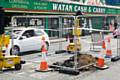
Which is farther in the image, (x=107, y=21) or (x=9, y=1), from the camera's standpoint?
(x=9, y=1)

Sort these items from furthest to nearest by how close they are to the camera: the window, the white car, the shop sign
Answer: the shop sign, the window, the white car

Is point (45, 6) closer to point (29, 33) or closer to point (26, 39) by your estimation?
point (29, 33)

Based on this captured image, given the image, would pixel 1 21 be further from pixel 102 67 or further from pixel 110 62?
pixel 110 62

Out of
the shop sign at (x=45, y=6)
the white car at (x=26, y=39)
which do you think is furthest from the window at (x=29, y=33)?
the shop sign at (x=45, y=6)

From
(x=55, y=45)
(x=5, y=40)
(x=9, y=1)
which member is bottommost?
(x=55, y=45)

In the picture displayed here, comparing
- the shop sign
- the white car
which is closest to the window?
the white car

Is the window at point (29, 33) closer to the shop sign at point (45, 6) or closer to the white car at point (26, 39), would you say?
the white car at point (26, 39)

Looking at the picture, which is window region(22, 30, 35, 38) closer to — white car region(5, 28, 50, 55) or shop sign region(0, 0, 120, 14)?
white car region(5, 28, 50, 55)

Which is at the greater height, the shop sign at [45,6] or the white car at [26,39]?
the shop sign at [45,6]

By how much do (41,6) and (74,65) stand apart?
19.7 m

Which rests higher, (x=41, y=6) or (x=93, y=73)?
(x=41, y=6)

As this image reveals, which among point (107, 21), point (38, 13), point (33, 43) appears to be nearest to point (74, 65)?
point (33, 43)

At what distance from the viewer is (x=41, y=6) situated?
102 ft

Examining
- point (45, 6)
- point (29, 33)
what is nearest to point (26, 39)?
point (29, 33)
